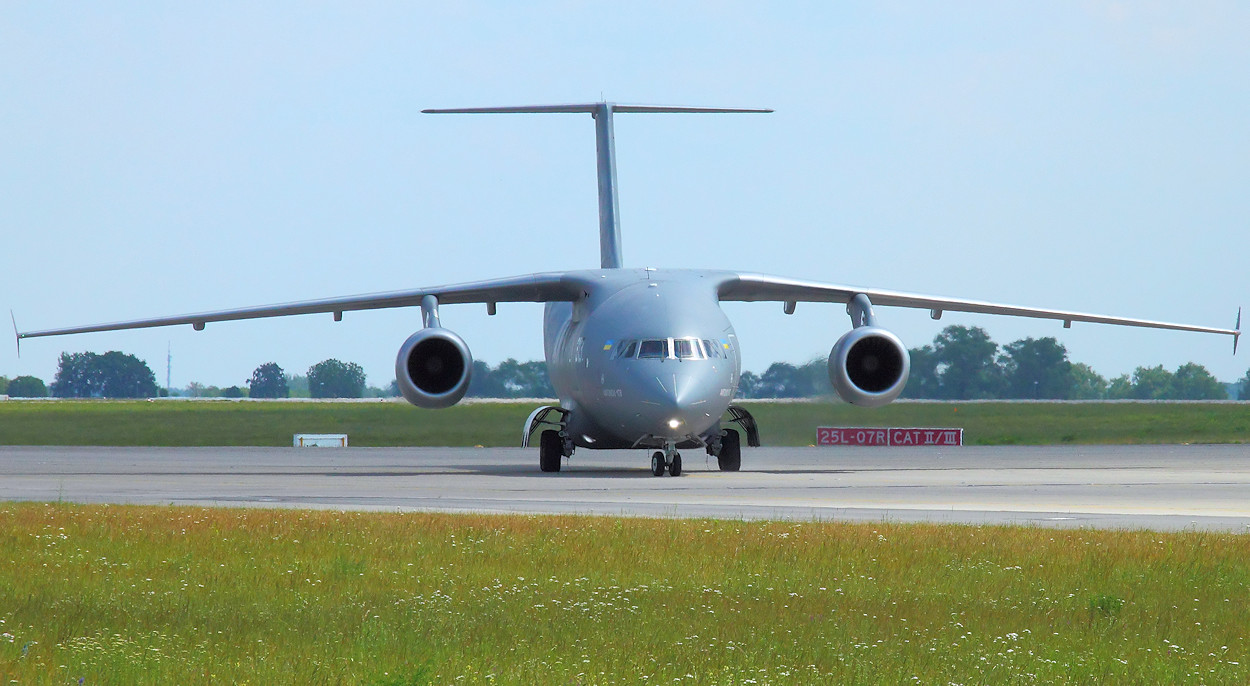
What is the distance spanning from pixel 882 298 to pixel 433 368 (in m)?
7.84

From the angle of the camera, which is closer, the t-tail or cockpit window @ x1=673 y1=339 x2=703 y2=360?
cockpit window @ x1=673 y1=339 x2=703 y2=360

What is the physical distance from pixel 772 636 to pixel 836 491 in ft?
41.1

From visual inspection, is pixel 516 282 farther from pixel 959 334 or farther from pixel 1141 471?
pixel 959 334

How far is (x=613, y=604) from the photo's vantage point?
8.76 metres

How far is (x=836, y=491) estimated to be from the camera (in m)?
20.2

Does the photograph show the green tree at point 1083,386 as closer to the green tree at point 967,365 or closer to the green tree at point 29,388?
the green tree at point 967,365

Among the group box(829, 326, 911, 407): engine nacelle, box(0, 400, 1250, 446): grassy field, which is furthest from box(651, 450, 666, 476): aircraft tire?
box(0, 400, 1250, 446): grassy field

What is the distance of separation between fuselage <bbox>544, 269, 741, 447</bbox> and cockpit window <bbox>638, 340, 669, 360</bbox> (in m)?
0.01

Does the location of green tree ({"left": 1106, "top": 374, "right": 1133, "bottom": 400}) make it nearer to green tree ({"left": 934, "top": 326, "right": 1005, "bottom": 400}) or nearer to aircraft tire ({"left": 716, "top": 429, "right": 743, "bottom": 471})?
green tree ({"left": 934, "top": 326, "right": 1005, "bottom": 400})

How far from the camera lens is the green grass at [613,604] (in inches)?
273

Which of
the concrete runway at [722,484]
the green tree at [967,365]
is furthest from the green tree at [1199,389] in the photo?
the concrete runway at [722,484]

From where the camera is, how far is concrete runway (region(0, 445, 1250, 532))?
1625 cm

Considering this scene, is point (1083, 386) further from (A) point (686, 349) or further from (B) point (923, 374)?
(A) point (686, 349)

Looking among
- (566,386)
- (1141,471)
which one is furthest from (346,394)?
(1141,471)
